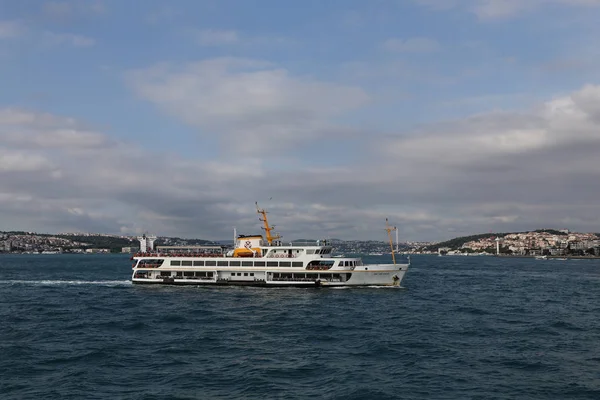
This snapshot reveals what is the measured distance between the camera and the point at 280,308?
54500 mm

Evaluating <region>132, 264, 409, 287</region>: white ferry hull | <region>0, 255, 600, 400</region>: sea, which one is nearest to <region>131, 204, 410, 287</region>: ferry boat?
<region>132, 264, 409, 287</region>: white ferry hull

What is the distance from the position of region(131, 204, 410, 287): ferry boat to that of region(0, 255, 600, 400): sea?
5.25 m

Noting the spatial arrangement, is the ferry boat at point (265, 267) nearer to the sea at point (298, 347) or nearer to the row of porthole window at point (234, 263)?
the row of porthole window at point (234, 263)

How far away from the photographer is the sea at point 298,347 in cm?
2614

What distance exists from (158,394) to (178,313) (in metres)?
26.9

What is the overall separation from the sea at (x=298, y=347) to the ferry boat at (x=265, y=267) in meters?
5.25

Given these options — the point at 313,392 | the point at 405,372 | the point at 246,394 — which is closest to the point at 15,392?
the point at 246,394

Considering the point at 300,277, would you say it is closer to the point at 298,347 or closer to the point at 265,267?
the point at 265,267

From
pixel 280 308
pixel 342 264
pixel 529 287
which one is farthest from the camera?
pixel 529 287

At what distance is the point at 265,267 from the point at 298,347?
35592 mm

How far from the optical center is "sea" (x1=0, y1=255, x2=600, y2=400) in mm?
26141

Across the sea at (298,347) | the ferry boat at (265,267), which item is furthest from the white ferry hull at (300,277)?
the sea at (298,347)

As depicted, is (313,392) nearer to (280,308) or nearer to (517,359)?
(517,359)

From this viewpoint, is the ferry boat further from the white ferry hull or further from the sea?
the sea
